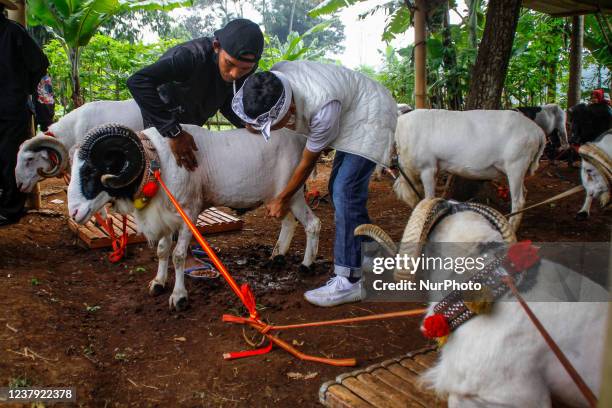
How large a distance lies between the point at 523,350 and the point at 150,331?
2.62m

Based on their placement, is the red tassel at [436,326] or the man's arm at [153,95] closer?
the red tassel at [436,326]

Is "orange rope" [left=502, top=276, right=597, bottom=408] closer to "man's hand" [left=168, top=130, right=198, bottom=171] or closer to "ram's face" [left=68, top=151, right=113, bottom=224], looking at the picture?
"man's hand" [left=168, top=130, right=198, bottom=171]

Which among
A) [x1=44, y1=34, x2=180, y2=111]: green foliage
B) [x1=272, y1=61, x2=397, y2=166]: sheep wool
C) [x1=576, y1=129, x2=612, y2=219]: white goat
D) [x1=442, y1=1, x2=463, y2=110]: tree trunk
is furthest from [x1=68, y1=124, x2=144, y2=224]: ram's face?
[x1=442, y1=1, x2=463, y2=110]: tree trunk

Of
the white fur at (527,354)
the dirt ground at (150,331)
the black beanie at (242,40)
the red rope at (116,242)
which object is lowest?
the dirt ground at (150,331)

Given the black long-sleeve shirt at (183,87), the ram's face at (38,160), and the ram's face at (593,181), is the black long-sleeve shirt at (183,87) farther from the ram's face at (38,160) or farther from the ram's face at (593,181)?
the ram's face at (593,181)

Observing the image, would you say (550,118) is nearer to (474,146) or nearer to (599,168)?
(474,146)

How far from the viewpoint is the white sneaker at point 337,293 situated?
3670mm

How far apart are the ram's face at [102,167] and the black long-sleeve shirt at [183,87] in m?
0.28

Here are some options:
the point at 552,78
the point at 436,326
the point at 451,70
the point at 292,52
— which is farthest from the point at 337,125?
the point at 552,78

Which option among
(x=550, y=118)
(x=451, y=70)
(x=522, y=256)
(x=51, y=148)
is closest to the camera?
(x=522, y=256)

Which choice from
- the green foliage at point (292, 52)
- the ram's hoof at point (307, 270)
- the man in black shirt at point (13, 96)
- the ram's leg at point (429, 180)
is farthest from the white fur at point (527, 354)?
the green foliage at point (292, 52)

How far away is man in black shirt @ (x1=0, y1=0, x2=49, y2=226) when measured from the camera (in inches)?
175

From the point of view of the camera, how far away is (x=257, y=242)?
17.7 ft

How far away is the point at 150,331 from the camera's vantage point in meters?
3.38
